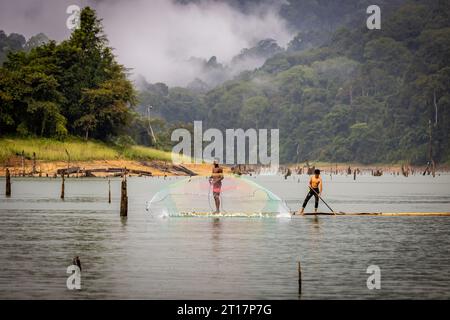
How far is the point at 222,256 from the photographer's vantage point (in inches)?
1228

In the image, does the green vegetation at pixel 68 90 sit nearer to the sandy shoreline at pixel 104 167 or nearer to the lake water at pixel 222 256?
the sandy shoreline at pixel 104 167

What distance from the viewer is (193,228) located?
42562 mm

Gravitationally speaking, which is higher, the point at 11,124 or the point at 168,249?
the point at 11,124

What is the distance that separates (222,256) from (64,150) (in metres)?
102

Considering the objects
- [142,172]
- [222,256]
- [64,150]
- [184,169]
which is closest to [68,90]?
[142,172]

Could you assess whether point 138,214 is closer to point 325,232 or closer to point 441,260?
point 325,232

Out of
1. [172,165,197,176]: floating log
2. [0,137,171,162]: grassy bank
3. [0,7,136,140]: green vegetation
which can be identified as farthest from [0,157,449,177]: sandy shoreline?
[0,7,136,140]: green vegetation

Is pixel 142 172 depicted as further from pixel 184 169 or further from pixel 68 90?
pixel 68 90

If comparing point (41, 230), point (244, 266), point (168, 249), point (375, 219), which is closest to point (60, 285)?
point (244, 266)

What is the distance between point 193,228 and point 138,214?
441 inches
